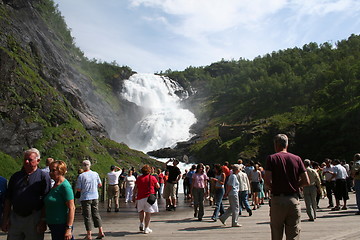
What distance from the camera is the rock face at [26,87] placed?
2591 cm

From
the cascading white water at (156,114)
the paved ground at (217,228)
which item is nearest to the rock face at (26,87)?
the paved ground at (217,228)

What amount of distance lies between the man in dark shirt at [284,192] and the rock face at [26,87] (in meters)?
23.1

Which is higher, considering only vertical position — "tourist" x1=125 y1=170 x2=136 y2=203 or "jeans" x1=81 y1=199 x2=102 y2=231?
"tourist" x1=125 y1=170 x2=136 y2=203

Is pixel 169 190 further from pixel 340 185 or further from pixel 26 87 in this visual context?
pixel 26 87

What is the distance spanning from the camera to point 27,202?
5.49 metres

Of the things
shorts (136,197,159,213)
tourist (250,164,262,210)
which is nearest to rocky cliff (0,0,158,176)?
tourist (250,164,262,210)

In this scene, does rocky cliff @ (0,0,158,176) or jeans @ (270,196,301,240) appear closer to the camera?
jeans @ (270,196,301,240)

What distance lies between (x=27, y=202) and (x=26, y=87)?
83.5 feet

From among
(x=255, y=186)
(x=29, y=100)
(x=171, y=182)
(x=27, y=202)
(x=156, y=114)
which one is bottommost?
(x=255, y=186)

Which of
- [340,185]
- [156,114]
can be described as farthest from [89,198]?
[156,114]

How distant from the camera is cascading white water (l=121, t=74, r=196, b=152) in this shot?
2857 inches

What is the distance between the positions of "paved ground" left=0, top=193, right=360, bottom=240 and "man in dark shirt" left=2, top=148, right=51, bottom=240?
4.00 meters

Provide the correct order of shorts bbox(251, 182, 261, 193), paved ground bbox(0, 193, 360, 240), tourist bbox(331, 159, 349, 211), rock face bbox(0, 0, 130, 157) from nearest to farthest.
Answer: paved ground bbox(0, 193, 360, 240) → tourist bbox(331, 159, 349, 211) → shorts bbox(251, 182, 261, 193) → rock face bbox(0, 0, 130, 157)

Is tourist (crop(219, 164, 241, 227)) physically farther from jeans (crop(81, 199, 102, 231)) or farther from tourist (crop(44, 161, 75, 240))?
tourist (crop(44, 161, 75, 240))
